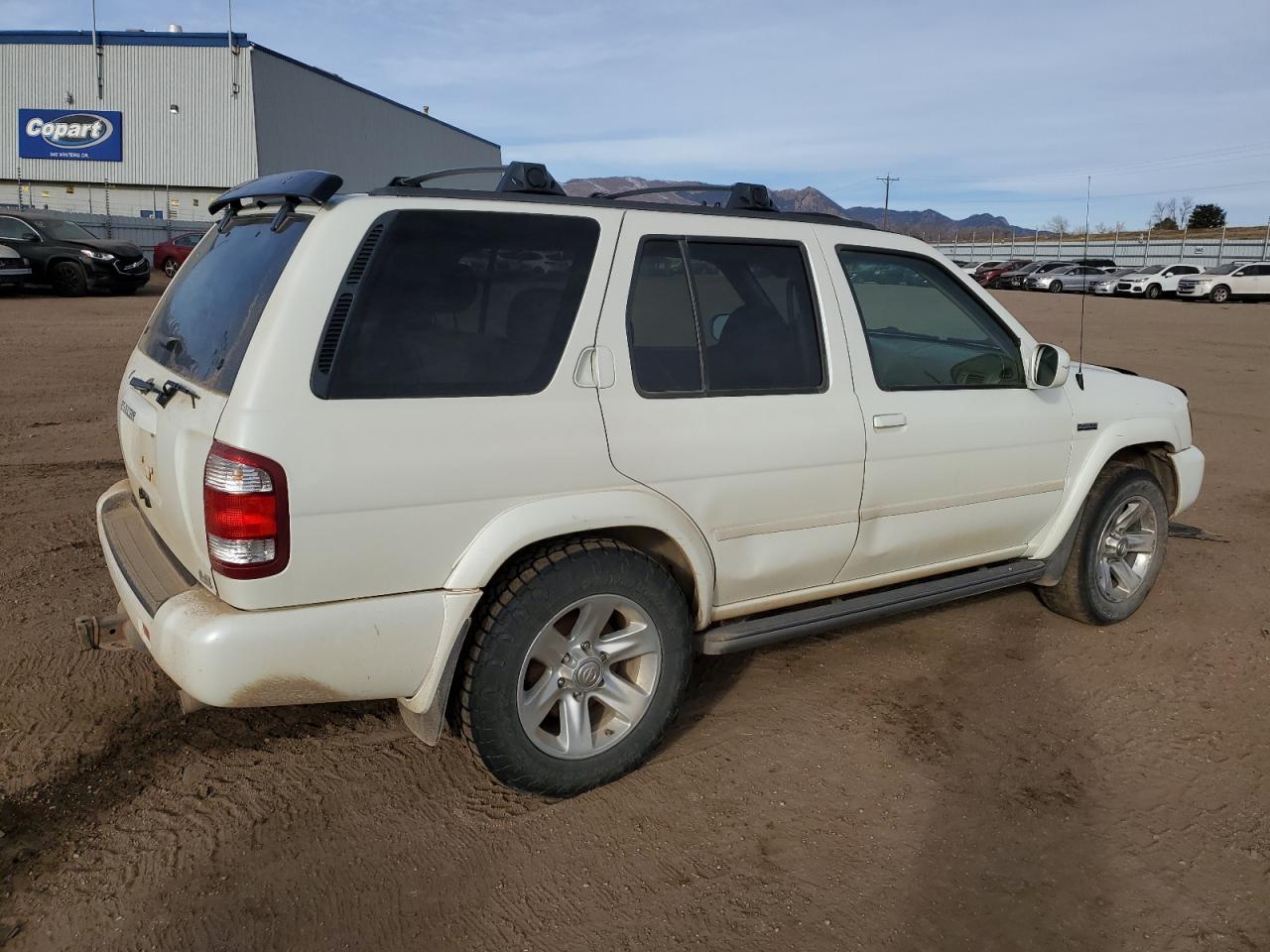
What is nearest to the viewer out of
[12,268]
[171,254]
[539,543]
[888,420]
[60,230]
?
[539,543]

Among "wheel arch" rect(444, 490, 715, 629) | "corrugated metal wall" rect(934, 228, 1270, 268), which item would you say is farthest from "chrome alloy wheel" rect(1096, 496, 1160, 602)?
"corrugated metal wall" rect(934, 228, 1270, 268)

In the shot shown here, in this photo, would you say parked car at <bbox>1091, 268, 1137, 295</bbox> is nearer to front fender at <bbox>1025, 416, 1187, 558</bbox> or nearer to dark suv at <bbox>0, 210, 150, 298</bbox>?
dark suv at <bbox>0, 210, 150, 298</bbox>

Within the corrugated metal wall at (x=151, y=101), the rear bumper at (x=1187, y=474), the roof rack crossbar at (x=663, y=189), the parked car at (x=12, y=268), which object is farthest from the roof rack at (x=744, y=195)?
the corrugated metal wall at (x=151, y=101)

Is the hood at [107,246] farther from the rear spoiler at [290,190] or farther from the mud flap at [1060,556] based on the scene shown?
the mud flap at [1060,556]

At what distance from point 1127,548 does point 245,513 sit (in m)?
4.07

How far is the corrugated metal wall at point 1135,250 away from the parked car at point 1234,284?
789 centimetres

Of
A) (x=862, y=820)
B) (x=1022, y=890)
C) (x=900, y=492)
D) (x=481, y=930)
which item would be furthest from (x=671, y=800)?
(x=900, y=492)

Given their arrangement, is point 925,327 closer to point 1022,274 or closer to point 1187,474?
point 1187,474

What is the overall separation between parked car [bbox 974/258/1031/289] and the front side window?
44762mm

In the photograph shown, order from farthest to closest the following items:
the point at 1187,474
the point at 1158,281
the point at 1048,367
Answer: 1. the point at 1158,281
2. the point at 1187,474
3. the point at 1048,367

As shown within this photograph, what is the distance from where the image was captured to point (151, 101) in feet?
131

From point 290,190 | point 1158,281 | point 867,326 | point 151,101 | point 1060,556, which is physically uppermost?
point 151,101

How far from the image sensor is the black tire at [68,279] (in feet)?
66.5

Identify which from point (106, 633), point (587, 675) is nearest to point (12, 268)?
point (106, 633)
